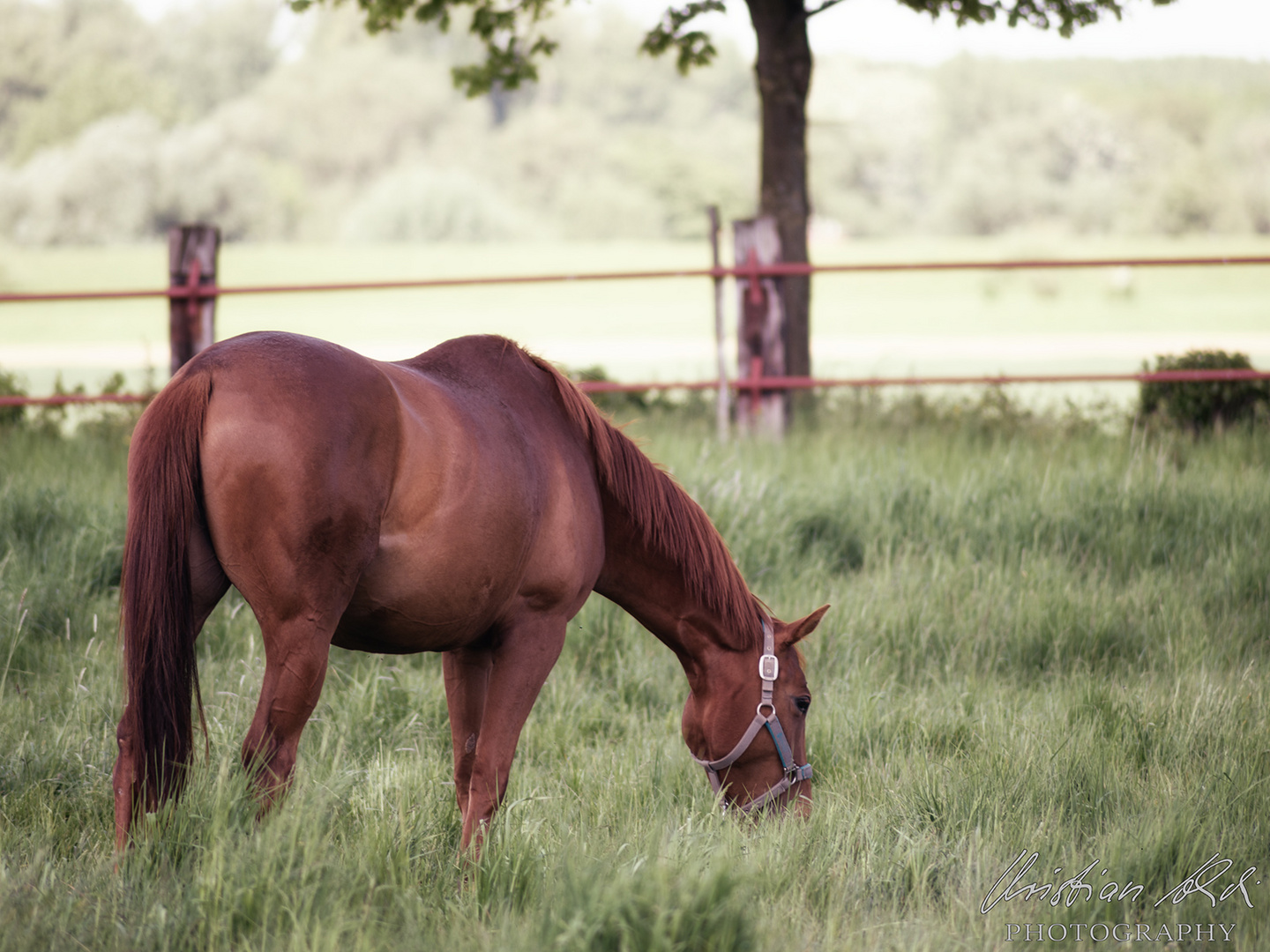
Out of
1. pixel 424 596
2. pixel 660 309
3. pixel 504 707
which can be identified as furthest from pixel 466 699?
pixel 660 309

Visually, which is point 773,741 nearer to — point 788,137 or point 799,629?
point 799,629

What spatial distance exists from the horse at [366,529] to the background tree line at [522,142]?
38529mm

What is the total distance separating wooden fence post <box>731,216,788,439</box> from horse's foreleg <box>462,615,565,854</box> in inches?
163

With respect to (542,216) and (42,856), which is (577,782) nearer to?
(42,856)

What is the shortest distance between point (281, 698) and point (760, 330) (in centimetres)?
491

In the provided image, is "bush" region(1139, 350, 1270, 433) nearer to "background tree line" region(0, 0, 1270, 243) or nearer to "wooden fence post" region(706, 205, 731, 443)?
"wooden fence post" region(706, 205, 731, 443)

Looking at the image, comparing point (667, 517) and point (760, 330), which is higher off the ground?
point (760, 330)

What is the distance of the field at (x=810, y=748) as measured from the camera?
2.02 m

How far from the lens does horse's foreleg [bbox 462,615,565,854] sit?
248cm

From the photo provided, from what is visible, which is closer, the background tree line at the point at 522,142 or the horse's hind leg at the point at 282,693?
the horse's hind leg at the point at 282,693

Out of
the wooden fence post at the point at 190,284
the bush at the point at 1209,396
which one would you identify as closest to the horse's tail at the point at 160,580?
the wooden fence post at the point at 190,284

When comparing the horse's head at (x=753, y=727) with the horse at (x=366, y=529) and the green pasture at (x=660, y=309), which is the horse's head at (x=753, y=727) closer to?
the horse at (x=366, y=529)

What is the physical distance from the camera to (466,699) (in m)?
2.77

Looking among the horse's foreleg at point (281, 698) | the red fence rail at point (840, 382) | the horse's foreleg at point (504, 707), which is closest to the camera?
the horse's foreleg at point (281, 698)
